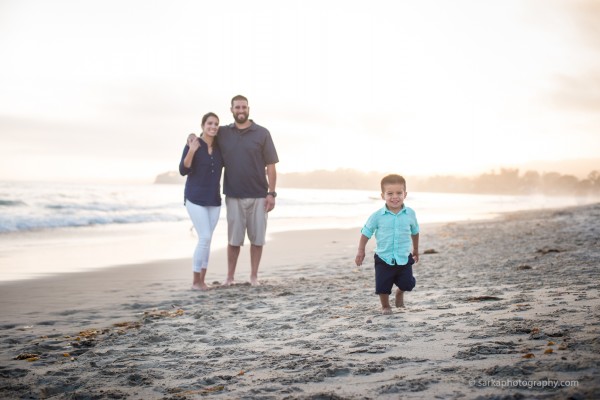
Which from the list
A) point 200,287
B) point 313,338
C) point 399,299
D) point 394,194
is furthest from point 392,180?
point 200,287

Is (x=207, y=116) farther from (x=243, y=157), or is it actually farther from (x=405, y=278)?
(x=405, y=278)

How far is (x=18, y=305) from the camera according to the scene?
16.7 ft

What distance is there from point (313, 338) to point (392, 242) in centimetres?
122

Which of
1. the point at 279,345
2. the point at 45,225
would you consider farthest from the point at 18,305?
the point at 45,225

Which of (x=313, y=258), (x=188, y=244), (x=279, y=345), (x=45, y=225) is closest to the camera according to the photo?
(x=279, y=345)

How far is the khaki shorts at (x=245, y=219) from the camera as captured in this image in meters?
6.19

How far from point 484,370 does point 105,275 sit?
20.6 feet

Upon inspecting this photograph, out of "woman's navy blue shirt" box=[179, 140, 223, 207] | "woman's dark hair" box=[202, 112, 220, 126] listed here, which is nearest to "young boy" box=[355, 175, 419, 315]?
"woman's navy blue shirt" box=[179, 140, 223, 207]

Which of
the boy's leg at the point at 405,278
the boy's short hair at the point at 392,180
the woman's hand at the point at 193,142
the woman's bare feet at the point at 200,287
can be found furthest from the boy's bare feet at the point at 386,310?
the woman's hand at the point at 193,142

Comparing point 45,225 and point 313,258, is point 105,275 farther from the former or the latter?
point 45,225

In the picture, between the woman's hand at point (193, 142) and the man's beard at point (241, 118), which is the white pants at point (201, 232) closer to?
the woman's hand at point (193, 142)

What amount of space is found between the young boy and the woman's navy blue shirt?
256 cm

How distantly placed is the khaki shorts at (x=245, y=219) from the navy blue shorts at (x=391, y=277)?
252 centimetres

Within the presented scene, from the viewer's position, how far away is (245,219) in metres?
6.27
